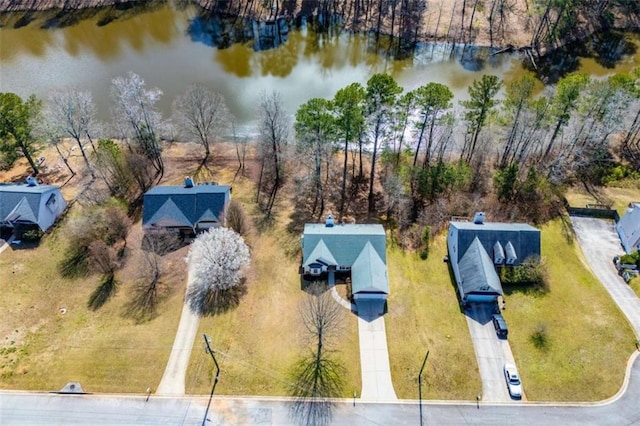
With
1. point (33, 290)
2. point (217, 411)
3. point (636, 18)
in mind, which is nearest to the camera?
point (217, 411)

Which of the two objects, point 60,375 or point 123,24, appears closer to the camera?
point 60,375

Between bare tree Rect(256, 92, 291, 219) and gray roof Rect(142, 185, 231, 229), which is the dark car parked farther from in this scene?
gray roof Rect(142, 185, 231, 229)

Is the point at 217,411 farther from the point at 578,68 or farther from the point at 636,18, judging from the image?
the point at 636,18

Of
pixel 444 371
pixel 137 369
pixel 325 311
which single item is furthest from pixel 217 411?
pixel 444 371

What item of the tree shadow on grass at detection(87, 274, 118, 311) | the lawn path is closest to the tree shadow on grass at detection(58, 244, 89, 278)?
the tree shadow on grass at detection(87, 274, 118, 311)

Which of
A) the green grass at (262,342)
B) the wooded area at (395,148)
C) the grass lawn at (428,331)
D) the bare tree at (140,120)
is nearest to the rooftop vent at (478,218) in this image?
the wooded area at (395,148)

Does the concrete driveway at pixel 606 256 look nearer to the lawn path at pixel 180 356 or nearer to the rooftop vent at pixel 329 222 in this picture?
the rooftop vent at pixel 329 222
